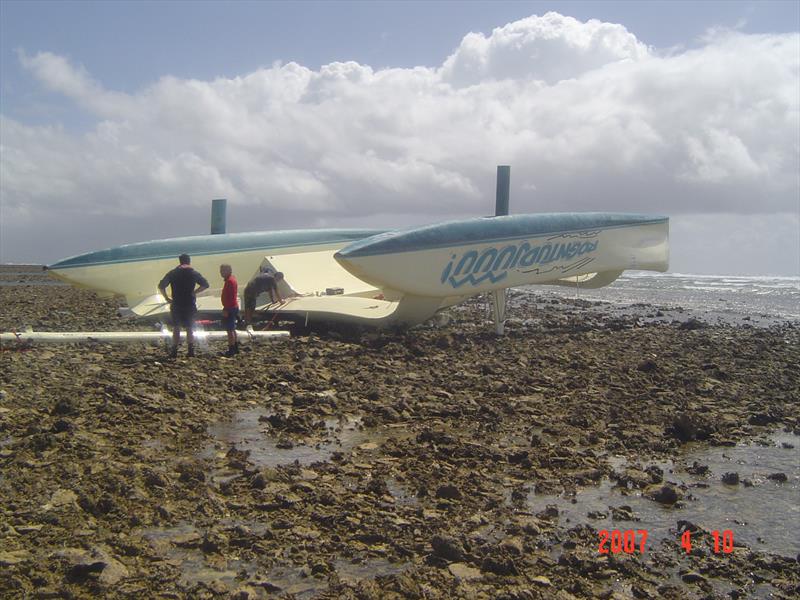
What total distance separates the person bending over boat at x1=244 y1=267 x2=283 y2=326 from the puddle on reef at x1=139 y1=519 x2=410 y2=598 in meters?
8.34

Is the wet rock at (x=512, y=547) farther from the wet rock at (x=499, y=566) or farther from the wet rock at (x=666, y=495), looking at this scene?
the wet rock at (x=666, y=495)

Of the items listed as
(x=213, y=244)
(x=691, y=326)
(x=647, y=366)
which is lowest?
(x=647, y=366)

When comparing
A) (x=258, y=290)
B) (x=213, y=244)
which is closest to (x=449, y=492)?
(x=258, y=290)

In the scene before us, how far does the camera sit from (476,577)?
136 inches

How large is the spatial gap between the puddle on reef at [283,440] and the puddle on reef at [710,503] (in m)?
1.55

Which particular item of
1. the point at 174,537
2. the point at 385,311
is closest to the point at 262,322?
the point at 385,311

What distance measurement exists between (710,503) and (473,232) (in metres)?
7.70

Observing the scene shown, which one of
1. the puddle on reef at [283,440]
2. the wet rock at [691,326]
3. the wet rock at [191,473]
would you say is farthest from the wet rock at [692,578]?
the wet rock at [691,326]

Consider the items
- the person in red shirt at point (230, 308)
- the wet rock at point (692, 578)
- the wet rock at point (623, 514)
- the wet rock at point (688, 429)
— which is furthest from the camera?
the person in red shirt at point (230, 308)

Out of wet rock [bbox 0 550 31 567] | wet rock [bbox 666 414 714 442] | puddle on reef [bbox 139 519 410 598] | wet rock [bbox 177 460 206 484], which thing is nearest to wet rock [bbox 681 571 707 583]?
puddle on reef [bbox 139 519 410 598]

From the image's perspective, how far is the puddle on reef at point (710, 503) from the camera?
14.0 feet

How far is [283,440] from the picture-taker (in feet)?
18.6
